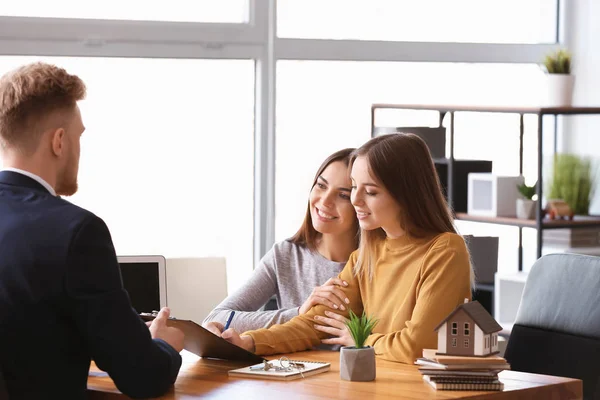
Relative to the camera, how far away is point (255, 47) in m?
4.72

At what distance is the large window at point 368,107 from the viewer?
487cm

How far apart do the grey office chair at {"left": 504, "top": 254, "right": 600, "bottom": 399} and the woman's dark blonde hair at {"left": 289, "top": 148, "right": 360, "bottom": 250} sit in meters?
0.60

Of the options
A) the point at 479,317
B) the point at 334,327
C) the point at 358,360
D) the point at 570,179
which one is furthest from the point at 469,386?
the point at 570,179

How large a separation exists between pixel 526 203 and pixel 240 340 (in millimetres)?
2299

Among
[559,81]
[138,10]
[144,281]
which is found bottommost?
[144,281]

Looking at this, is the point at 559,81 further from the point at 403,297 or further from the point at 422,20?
the point at 403,297

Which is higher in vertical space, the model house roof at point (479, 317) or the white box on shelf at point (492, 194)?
the white box on shelf at point (492, 194)

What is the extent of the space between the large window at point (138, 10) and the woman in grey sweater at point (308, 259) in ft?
5.75

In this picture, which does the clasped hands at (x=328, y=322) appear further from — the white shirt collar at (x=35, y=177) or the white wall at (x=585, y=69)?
the white wall at (x=585, y=69)

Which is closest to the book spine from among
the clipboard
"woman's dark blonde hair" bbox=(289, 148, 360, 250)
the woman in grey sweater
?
the clipboard

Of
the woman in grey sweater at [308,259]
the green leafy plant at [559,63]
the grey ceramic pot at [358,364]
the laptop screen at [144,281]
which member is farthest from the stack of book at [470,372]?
the green leafy plant at [559,63]

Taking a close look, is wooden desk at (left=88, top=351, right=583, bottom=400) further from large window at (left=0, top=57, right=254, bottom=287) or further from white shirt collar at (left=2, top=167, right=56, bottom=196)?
large window at (left=0, top=57, right=254, bottom=287)

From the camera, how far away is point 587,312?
264cm

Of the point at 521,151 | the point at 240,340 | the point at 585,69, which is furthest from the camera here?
the point at 585,69
